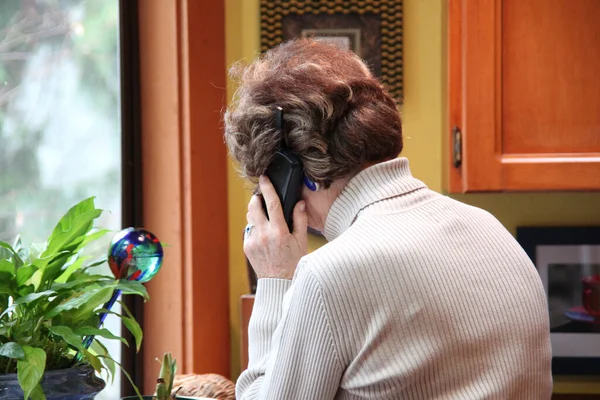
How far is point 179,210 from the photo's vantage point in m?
2.08

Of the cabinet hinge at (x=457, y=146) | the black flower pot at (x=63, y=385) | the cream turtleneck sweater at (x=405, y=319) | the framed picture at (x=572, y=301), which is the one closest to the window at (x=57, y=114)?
the black flower pot at (x=63, y=385)

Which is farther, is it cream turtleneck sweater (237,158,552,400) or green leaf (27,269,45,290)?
green leaf (27,269,45,290)

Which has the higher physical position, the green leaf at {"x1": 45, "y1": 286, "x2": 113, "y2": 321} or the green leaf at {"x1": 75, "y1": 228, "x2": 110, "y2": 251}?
the green leaf at {"x1": 75, "y1": 228, "x2": 110, "y2": 251}

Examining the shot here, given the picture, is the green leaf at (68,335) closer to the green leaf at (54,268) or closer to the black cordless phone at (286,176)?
the green leaf at (54,268)

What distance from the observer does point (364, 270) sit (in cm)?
100

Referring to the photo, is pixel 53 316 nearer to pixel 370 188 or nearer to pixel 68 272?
pixel 68 272

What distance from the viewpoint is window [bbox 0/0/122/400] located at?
173cm

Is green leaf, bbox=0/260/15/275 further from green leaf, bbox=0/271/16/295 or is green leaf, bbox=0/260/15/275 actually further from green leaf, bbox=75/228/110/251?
green leaf, bbox=75/228/110/251

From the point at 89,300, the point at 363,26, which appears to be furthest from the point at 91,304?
the point at 363,26

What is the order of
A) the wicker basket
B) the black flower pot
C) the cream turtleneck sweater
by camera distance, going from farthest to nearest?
the wicker basket
the black flower pot
the cream turtleneck sweater

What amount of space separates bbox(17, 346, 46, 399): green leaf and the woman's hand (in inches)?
12.9

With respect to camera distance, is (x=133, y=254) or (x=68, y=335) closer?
(x=68, y=335)

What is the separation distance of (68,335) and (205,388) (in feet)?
1.61

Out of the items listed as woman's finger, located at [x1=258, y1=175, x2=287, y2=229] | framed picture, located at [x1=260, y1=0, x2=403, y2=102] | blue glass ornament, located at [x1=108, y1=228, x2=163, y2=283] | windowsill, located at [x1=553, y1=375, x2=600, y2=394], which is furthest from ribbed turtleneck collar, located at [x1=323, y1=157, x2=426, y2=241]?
windowsill, located at [x1=553, y1=375, x2=600, y2=394]
